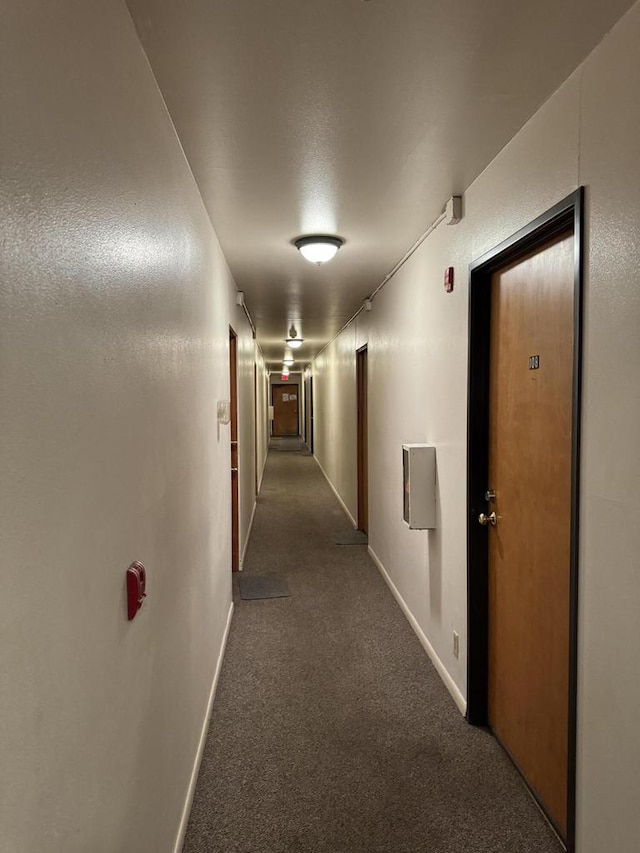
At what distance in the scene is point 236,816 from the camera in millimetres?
1996

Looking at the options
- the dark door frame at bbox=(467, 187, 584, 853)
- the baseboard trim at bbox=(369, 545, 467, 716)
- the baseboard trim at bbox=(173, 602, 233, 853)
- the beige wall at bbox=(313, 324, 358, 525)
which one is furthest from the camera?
the beige wall at bbox=(313, 324, 358, 525)

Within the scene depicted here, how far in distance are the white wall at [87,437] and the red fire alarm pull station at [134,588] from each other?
0.03 m

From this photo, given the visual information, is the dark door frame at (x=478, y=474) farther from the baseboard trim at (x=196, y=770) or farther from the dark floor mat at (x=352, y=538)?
the dark floor mat at (x=352, y=538)

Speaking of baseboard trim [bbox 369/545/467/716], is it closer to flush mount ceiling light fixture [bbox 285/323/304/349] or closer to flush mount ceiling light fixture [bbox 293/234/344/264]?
flush mount ceiling light fixture [bbox 293/234/344/264]

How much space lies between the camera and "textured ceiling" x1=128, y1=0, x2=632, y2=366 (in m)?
1.35

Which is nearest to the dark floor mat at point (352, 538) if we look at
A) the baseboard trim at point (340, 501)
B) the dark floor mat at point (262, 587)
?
the baseboard trim at point (340, 501)

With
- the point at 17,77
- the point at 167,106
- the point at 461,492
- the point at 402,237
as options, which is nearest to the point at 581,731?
the point at 461,492

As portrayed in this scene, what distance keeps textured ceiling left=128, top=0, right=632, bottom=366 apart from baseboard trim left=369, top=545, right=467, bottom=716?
243 centimetres

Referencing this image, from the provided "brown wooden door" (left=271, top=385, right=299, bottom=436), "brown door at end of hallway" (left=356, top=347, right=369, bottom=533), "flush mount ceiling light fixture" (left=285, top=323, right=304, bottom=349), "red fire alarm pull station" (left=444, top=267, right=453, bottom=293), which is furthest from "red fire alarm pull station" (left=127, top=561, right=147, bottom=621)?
"brown wooden door" (left=271, top=385, right=299, bottom=436)

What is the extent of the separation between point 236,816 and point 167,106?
2477mm

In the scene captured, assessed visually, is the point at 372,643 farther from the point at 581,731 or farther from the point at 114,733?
the point at 114,733

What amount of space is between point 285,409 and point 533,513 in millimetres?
18665

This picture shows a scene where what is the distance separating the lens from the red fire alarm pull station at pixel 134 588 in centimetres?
126

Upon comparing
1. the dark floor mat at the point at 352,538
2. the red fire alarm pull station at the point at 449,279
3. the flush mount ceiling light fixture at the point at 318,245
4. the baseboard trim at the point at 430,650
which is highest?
the flush mount ceiling light fixture at the point at 318,245
